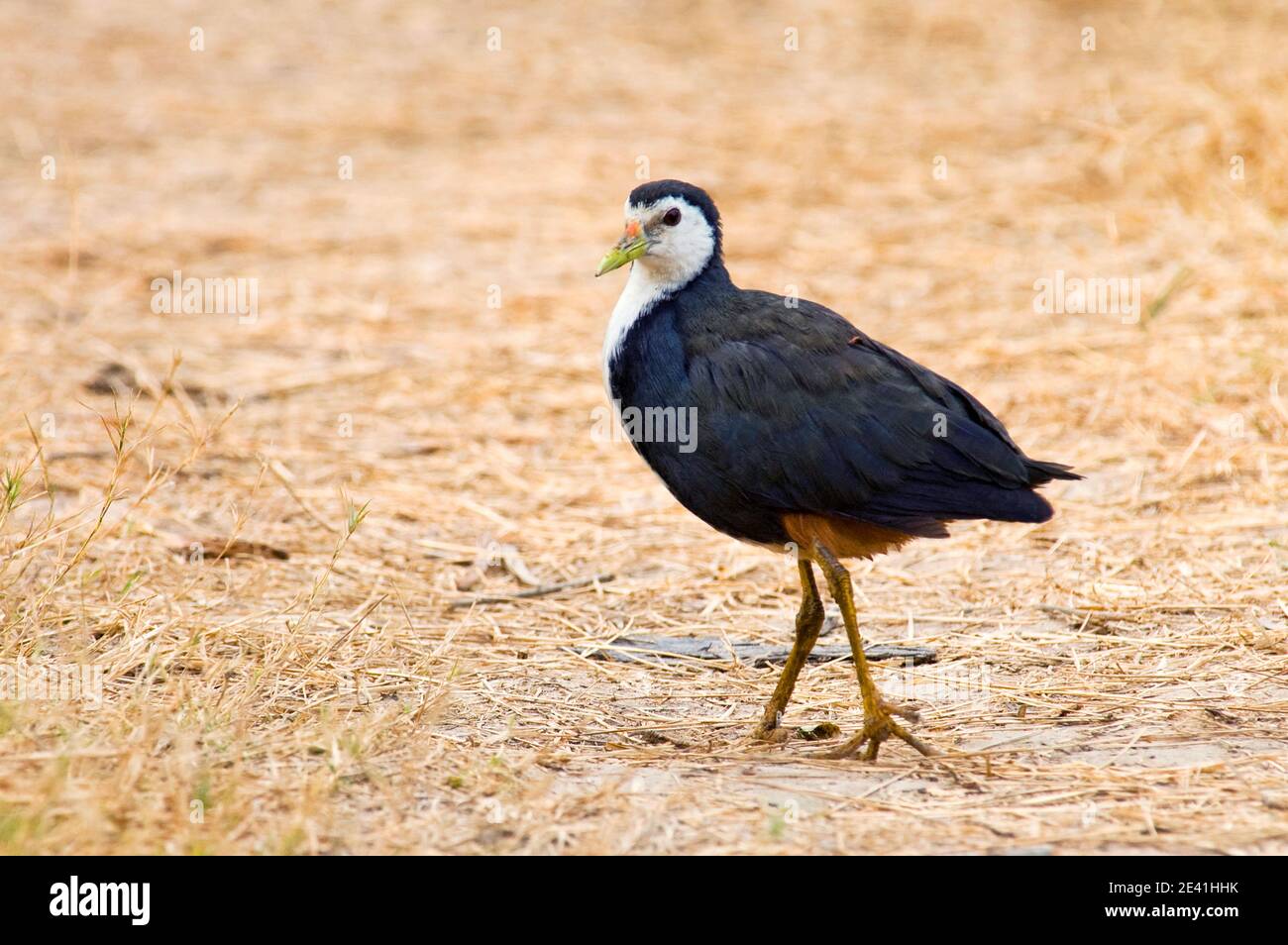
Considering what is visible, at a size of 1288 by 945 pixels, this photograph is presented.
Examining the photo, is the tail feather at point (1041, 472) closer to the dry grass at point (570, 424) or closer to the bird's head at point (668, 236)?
the dry grass at point (570, 424)

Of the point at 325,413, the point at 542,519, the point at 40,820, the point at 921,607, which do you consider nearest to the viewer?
the point at 40,820

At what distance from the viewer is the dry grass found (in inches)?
160

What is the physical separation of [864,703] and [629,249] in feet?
5.24

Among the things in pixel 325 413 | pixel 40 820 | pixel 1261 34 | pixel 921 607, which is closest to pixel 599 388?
pixel 325 413

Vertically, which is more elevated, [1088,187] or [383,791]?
[1088,187]

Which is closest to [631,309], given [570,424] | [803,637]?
[803,637]

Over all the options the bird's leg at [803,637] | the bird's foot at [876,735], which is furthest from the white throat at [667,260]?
the bird's foot at [876,735]

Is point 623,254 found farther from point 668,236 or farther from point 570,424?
point 570,424

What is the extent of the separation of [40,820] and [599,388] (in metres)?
5.00

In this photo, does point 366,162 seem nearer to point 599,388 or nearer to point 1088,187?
point 599,388

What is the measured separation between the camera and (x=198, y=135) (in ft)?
40.1
